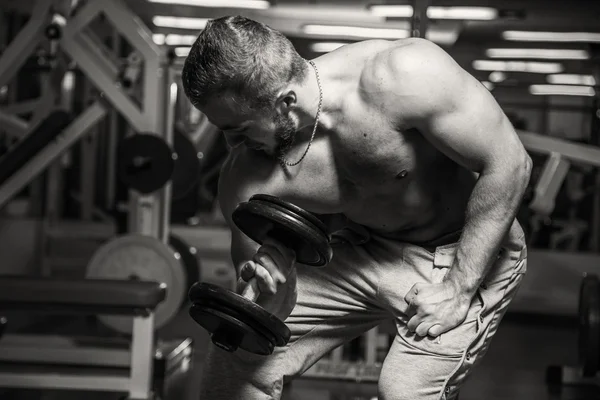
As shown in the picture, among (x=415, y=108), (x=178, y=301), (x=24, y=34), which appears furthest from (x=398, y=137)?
(x=24, y=34)

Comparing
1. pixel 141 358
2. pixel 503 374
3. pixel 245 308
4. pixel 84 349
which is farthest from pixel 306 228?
pixel 503 374

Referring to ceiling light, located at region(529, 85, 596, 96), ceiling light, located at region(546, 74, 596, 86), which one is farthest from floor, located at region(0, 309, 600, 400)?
ceiling light, located at region(529, 85, 596, 96)

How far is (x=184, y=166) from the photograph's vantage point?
3.97 m

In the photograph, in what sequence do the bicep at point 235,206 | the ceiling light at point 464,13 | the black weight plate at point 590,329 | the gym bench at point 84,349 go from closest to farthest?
the bicep at point 235,206 → the gym bench at point 84,349 → the black weight plate at point 590,329 → the ceiling light at point 464,13

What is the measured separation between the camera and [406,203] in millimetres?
1577

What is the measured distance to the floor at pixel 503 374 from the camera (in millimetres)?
3158

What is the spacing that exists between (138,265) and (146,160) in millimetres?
484

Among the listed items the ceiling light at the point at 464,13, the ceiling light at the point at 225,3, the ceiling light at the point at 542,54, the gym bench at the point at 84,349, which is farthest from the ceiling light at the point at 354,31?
the gym bench at the point at 84,349

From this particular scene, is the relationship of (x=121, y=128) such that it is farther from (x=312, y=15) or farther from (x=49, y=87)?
(x=49, y=87)

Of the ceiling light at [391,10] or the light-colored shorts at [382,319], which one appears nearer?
the light-colored shorts at [382,319]

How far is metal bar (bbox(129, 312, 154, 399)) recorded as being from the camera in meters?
2.85

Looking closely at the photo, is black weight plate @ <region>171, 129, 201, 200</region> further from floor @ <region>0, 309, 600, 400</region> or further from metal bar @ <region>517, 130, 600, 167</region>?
metal bar @ <region>517, 130, 600, 167</region>

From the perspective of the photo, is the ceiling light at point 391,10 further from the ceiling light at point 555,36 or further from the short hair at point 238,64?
the short hair at point 238,64

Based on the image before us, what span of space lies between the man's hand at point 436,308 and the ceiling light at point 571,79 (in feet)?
24.7
